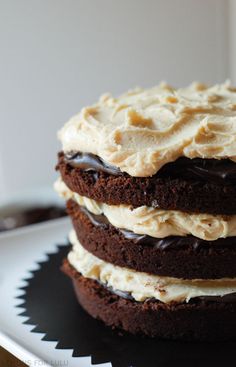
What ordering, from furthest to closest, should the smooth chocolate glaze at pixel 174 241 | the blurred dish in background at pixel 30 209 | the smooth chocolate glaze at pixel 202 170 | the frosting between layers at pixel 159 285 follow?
1. the blurred dish in background at pixel 30 209
2. the frosting between layers at pixel 159 285
3. the smooth chocolate glaze at pixel 174 241
4. the smooth chocolate glaze at pixel 202 170

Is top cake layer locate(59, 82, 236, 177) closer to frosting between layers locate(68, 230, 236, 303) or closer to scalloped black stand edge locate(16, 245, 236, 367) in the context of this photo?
frosting between layers locate(68, 230, 236, 303)

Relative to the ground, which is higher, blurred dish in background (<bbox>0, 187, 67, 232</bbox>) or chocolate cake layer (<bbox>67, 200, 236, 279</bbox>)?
chocolate cake layer (<bbox>67, 200, 236, 279</bbox>)

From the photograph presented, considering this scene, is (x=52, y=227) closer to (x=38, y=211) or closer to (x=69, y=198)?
(x=38, y=211)

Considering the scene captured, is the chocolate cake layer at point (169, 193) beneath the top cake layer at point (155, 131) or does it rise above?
beneath

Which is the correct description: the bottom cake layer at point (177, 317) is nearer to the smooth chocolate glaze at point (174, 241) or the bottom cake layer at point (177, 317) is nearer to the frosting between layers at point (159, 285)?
the frosting between layers at point (159, 285)

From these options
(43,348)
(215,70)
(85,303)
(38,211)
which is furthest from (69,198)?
(215,70)

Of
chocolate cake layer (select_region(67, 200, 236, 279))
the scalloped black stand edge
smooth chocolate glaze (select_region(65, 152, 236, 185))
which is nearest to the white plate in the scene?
the scalloped black stand edge

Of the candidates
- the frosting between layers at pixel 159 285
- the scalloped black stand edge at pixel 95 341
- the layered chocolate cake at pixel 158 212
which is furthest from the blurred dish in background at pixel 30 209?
the frosting between layers at pixel 159 285
